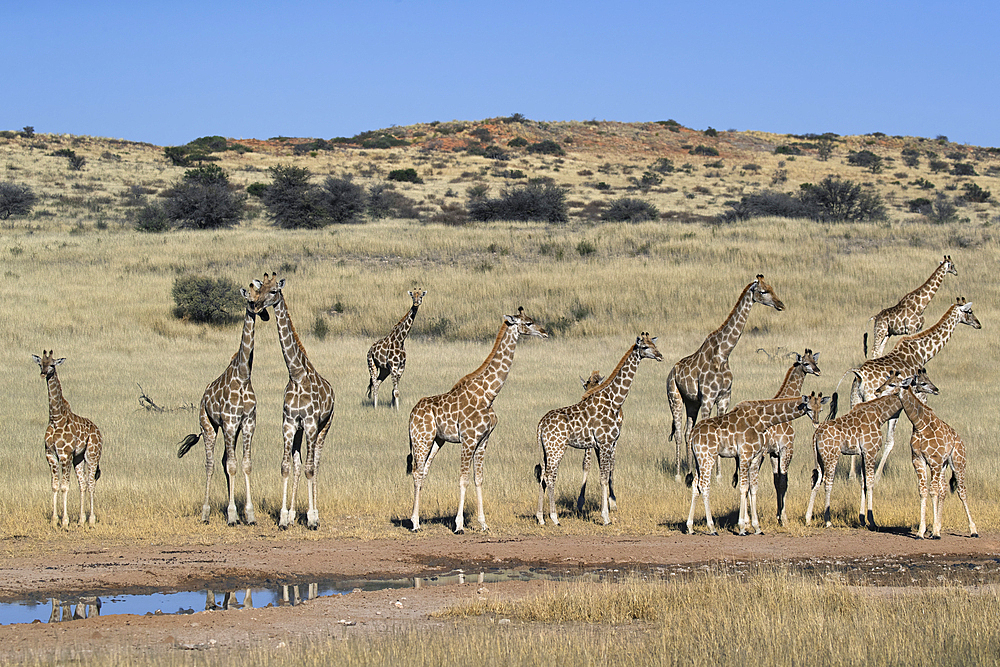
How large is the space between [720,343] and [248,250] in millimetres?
28553

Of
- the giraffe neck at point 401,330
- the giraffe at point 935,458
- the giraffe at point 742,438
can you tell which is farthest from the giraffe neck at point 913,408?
the giraffe neck at point 401,330

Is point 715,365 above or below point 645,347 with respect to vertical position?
below

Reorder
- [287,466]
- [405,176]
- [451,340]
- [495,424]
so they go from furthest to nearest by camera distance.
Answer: [405,176], [451,340], [495,424], [287,466]

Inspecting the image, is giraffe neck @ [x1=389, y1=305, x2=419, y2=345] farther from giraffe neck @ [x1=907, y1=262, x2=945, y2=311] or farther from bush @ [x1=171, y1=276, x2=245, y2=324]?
bush @ [x1=171, y1=276, x2=245, y2=324]

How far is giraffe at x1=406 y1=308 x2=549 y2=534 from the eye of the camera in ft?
39.9

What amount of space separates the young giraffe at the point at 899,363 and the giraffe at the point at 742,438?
266 cm

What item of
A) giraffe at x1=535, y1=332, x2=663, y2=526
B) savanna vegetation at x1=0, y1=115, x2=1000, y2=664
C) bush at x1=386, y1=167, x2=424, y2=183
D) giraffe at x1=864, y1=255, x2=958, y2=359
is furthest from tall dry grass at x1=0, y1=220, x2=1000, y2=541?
bush at x1=386, y1=167, x2=424, y2=183

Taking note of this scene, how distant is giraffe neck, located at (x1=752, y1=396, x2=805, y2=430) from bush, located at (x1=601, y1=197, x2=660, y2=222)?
41.5m

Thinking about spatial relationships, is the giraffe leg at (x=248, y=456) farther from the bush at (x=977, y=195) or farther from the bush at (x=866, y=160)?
the bush at (x=866, y=160)

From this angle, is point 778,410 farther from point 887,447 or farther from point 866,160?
point 866,160

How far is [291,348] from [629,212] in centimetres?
4336

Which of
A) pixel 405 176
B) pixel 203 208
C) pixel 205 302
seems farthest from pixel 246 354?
pixel 405 176

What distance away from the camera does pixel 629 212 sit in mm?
54281

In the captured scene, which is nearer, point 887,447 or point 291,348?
point 291,348
